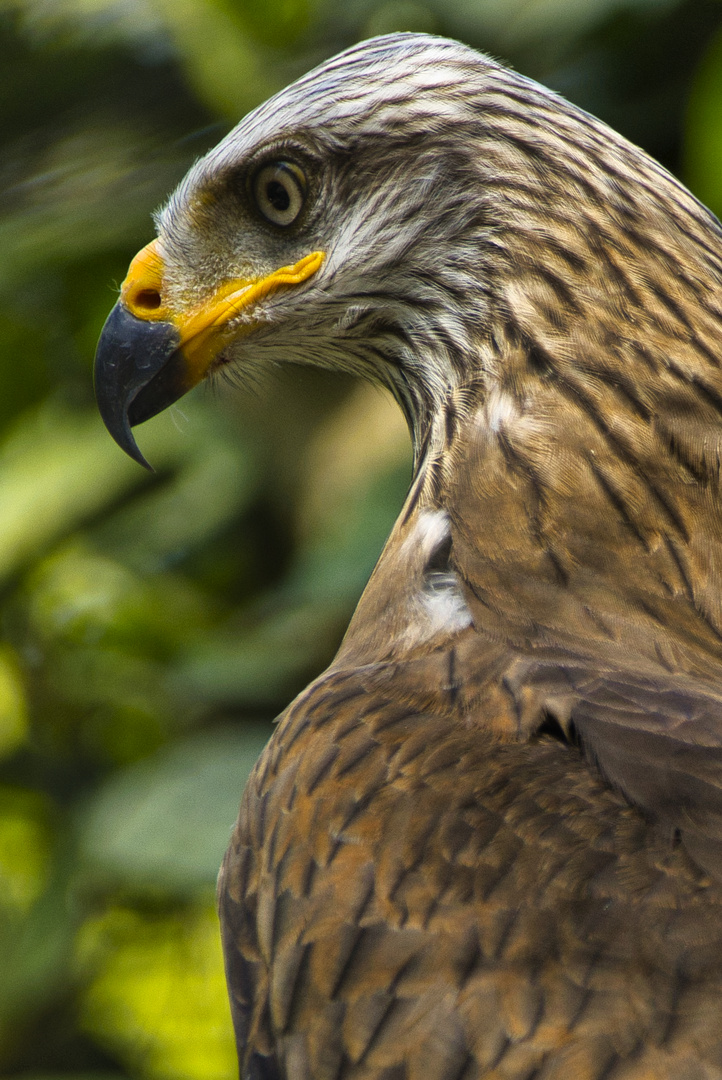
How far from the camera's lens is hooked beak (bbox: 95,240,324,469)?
2.38 m

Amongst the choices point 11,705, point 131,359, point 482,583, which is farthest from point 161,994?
point 482,583

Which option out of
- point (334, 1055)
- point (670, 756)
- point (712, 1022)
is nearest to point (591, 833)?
point (670, 756)

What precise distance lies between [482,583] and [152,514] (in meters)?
2.47

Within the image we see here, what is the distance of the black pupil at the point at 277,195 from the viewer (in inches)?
90.9

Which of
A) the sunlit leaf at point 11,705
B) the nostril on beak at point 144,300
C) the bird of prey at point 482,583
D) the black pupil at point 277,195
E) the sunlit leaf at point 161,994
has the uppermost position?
the black pupil at point 277,195

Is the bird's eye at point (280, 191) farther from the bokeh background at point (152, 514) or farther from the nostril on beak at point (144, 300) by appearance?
the bokeh background at point (152, 514)

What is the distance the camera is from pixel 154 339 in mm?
2383

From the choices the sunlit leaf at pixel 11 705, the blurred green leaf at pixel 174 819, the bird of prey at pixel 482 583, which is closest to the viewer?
the bird of prey at pixel 482 583

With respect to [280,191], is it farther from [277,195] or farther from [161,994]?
[161,994]

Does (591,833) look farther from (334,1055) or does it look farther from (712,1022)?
(334,1055)

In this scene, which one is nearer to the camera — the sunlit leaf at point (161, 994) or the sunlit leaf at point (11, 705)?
the sunlit leaf at point (161, 994)

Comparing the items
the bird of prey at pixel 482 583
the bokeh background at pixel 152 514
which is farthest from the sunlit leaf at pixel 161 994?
the bird of prey at pixel 482 583

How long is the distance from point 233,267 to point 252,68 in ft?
6.41

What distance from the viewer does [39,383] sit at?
15.2 feet
